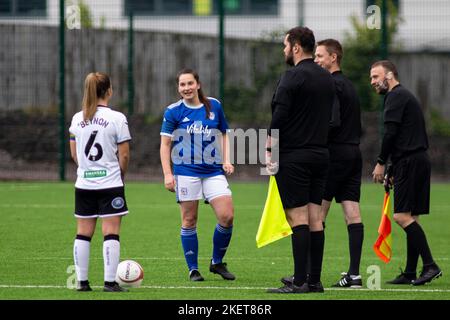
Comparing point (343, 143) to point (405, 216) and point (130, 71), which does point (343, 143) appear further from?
point (130, 71)

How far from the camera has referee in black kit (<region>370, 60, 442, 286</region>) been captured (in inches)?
411

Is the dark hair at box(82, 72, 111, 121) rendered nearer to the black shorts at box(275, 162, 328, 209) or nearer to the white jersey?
the white jersey

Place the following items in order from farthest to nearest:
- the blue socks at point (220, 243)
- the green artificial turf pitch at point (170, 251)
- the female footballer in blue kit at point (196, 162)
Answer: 1. the blue socks at point (220, 243)
2. the female footballer in blue kit at point (196, 162)
3. the green artificial turf pitch at point (170, 251)

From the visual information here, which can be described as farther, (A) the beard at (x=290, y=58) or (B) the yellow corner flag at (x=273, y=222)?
(B) the yellow corner flag at (x=273, y=222)

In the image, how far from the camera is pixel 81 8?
28.1 metres

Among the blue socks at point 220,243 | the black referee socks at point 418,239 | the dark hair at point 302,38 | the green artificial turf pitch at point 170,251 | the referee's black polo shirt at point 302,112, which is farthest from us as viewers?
A: the blue socks at point 220,243

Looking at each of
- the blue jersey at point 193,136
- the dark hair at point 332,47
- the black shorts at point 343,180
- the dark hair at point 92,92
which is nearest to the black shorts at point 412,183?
the black shorts at point 343,180

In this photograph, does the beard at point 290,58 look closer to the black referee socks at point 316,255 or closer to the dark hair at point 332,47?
the dark hair at point 332,47

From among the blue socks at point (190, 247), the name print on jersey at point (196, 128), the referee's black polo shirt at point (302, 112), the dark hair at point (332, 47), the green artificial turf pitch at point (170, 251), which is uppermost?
the dark hair at point (332, 47)

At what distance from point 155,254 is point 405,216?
3247 millimetres

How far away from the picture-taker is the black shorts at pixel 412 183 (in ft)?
34.6

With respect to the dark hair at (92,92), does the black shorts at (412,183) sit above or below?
below

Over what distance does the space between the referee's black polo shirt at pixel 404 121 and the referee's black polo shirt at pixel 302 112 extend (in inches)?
51.9

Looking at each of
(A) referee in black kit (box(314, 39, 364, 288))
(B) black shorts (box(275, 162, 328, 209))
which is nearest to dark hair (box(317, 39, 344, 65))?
(A) referee in black kit (box(314, 39, 364, 288))
